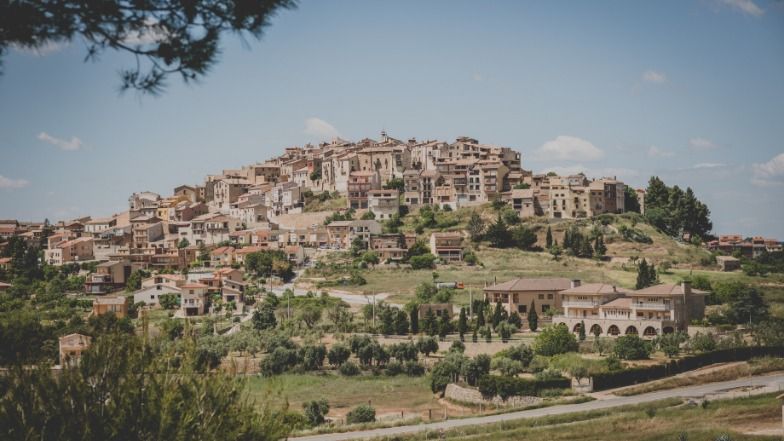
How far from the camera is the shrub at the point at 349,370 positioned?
1409 inches

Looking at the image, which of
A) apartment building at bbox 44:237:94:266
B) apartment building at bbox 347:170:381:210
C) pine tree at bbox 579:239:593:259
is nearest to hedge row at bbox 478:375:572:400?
pine tree at bbox 579:239:593:259

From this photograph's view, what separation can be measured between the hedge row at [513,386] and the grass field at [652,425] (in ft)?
13.6

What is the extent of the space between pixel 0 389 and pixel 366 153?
65.1m

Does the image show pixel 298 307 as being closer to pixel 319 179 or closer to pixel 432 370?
pixel 432 370

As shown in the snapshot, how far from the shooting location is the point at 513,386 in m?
29.7

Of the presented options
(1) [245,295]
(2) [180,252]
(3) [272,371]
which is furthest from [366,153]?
(3) [272,371]

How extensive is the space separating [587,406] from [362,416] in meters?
7.03

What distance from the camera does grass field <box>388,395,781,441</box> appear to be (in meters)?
21.6

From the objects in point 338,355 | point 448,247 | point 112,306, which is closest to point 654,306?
point 338,355

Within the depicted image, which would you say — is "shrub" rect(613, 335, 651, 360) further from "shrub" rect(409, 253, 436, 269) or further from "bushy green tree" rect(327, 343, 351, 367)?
"shrub" rect(409, 253, 436, 269)

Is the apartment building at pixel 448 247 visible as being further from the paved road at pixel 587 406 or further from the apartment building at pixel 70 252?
the paved road at pixel 587 406

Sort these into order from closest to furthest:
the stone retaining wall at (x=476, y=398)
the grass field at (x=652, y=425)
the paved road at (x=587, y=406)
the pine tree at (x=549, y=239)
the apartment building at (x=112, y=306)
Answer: the grass field at (x=652, y=425), the paved road at (x=587, y=406), the stone retaining wall at (x=476, y=398), the apartment building at (x=112, y=306), the pine tree at (x=549, y=239)

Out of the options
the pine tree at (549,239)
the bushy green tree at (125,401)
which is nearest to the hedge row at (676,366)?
the bushy green tree at (125,401)

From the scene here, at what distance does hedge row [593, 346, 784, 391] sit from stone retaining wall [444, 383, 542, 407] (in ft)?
8.62
